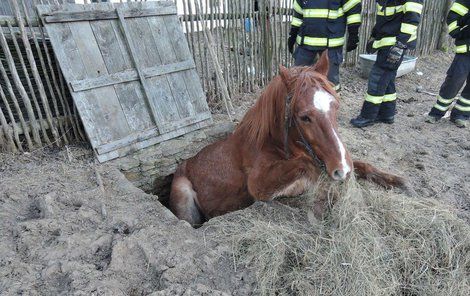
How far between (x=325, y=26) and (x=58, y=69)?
380cm

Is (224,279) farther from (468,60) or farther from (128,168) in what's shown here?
(468,60)

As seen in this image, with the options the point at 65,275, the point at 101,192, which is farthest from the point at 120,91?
the point at 65,275

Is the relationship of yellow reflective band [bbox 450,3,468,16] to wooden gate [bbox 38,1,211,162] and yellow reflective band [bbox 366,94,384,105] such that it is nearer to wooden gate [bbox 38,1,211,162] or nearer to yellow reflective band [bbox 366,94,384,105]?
yellow reflective band [bbox 366,94,384,105]

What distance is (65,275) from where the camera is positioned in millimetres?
2166

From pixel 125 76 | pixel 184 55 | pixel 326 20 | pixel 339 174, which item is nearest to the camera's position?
pixel 339 174

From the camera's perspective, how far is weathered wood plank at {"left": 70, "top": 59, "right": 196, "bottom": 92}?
3812mm

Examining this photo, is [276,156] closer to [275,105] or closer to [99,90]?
[275,105]

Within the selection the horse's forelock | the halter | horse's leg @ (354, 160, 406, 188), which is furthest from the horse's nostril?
horse's leg @ (354, 160, 406, 188)

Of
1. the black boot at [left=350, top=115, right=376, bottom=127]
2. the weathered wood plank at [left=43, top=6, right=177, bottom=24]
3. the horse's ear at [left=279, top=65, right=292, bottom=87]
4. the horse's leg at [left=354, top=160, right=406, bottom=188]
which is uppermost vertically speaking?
the weathered wood plank at [left=43, top=6, right=177, bottom=24]

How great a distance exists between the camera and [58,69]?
13.0ft

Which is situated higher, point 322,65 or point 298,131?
point 322,65

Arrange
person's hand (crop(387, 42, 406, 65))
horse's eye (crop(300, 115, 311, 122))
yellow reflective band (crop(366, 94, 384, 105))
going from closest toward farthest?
horse's eye (crop(300, 115, 311, 122))
person's hand (crop(387, 42, 406, 65))
yellow reflective band (crop(366, 94, 384, 105))

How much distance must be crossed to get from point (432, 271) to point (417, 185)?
1.49 m

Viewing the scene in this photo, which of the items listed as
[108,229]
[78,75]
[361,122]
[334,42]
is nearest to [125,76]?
[78,75]
